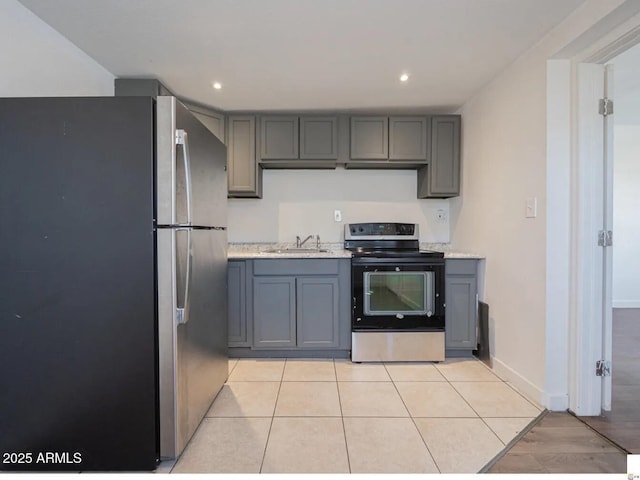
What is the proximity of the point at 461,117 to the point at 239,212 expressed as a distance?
243 centimetres

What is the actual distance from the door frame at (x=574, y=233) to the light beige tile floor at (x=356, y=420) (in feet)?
1.19

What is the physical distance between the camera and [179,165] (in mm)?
1452

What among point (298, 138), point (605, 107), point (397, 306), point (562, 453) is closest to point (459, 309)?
point (397, 306)

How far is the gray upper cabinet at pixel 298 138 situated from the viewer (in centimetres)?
308

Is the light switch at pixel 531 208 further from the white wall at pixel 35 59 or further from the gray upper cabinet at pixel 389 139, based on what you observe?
the white wall at pixel 35 59

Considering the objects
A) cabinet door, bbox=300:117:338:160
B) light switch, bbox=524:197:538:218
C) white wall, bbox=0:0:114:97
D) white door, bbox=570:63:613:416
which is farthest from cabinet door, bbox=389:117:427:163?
white wall, bbox=0:0:114:97

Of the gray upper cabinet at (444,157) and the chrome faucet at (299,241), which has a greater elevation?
the gray upper cabinet at (444,157)

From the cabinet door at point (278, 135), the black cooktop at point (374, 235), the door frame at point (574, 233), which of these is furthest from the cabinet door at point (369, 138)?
the door frame at point (574, 233)

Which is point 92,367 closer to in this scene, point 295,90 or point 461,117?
point 295,90

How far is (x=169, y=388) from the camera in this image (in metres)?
1.44

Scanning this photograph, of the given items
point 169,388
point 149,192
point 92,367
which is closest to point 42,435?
point 92,367

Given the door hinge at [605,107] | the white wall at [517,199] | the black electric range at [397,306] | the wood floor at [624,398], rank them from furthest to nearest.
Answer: the black electric range at [397,306] → the white wall at [517,199] → the door hinge at [605,107] → the wood floor at [624,398]

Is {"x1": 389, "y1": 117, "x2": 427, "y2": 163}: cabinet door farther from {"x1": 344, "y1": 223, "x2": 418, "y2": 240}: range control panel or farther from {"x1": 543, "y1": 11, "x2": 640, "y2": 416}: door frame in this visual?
{"x1": 543, "y1": 11, "x2": 640, "y2": 416}: door frame

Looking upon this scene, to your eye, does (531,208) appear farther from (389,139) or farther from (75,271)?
(75,271)
